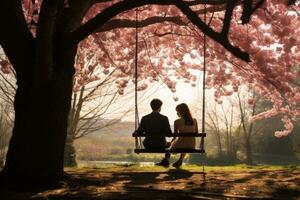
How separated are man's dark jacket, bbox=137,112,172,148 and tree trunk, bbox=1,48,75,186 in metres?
1.78

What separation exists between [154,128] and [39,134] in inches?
97.8

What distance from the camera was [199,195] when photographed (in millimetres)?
7160

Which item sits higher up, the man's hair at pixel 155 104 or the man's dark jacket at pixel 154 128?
the man's hair at pixel 155 104

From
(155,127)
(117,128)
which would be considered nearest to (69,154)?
(155,127)

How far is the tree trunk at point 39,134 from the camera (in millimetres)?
8203

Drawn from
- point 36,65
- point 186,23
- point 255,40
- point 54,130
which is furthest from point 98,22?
point 255,40

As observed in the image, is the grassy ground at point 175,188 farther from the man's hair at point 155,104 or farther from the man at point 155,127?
the man's hair at point 155,104

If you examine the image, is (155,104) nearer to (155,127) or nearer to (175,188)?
(155,127)

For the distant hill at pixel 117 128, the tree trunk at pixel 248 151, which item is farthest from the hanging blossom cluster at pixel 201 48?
the tree trunk at pixel 248 151

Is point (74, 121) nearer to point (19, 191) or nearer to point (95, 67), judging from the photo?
point (95, 67)

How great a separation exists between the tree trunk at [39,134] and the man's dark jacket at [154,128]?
178cm

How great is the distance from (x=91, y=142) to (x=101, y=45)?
58.0 meters

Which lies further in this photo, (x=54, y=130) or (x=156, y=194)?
(x=54, y=130)

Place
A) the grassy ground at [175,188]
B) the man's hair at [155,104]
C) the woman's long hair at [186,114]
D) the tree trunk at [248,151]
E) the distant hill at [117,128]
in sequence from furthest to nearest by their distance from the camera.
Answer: the tree trunk at [248,151] → the distant hill at [117,128] → the woman's long hair at [186,114] → the man's hair at [155,104] → the grassy ground at [175,188]
